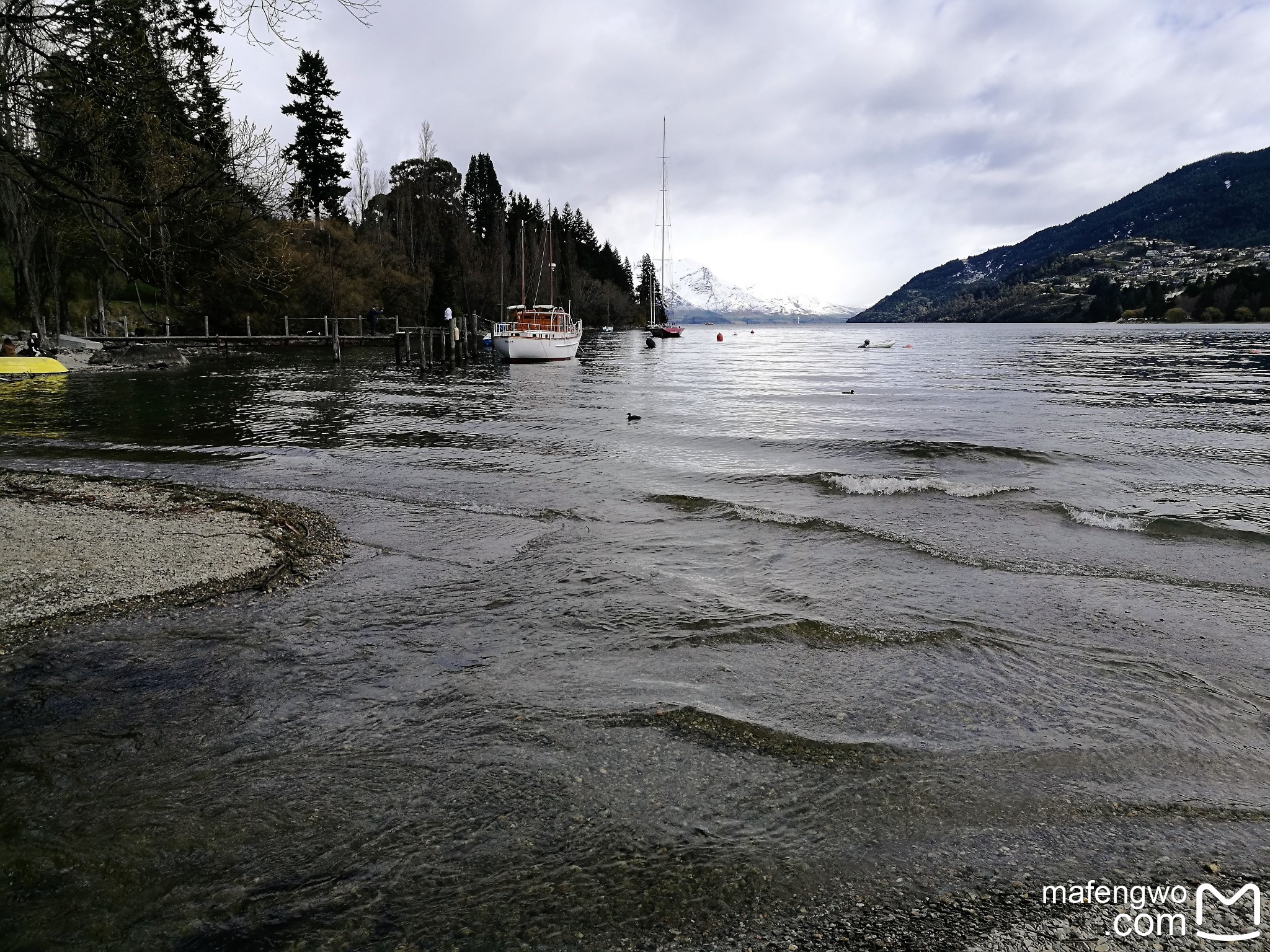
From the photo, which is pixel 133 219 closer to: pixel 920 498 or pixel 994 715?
pixel 994 715

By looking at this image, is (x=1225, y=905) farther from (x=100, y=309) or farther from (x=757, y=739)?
(x=100, y=309)

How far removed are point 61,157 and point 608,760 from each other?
7.34 meters

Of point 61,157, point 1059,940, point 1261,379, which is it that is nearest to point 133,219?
point 61,157

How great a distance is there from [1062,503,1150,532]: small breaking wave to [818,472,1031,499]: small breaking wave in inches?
51.7

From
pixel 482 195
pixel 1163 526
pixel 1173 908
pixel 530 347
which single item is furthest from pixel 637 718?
pixel 482 195

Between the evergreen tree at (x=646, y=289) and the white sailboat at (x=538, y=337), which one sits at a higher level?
the evergreen tree at (x=646, y=289)

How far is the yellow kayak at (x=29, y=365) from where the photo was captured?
86.2 feet

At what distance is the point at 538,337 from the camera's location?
47219 millimetres

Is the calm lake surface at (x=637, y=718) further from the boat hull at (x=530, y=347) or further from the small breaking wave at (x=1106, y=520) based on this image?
the boat hull at (x=530, y=347)

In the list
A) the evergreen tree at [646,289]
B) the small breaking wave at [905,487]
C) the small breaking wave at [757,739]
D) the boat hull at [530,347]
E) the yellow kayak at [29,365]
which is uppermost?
the evergreen tree at [646,289]

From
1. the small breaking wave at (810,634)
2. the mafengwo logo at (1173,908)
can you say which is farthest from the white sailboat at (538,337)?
the mafengwo logo at (1173,908)

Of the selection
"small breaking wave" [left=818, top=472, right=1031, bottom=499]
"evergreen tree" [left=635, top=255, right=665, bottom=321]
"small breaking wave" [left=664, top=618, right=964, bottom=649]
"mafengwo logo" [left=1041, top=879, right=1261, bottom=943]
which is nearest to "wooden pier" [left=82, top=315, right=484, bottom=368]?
"small breaking wave" [left=818, top=472, right=1031, bottom=499]

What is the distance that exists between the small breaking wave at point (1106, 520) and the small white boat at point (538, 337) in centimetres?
4012

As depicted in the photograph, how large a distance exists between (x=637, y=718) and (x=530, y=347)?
1753 inches
